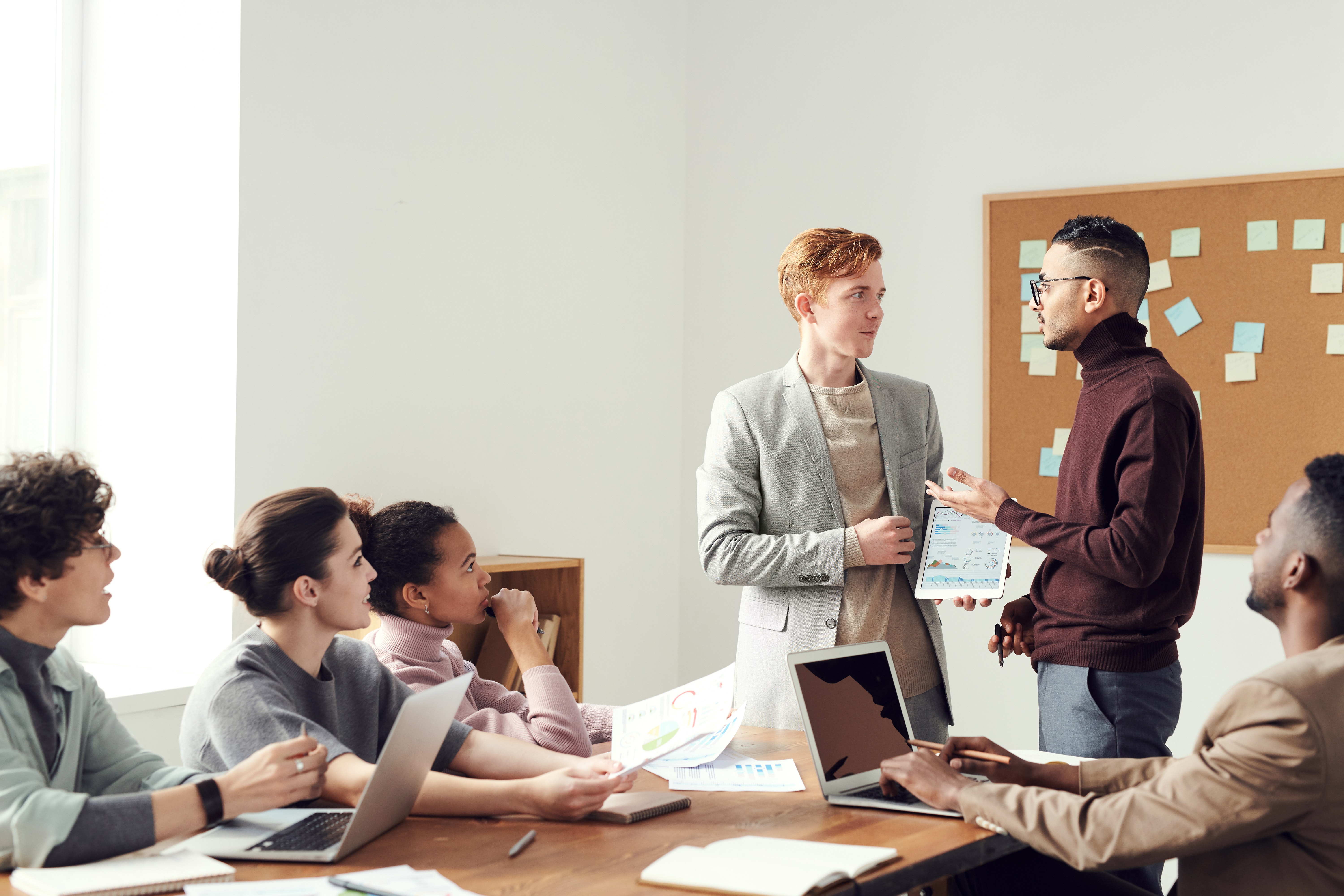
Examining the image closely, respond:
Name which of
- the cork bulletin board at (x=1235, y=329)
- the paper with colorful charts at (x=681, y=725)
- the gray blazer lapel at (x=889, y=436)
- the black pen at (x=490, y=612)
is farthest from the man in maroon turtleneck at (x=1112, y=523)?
the cork bulletin board at (x=1235, y=329)

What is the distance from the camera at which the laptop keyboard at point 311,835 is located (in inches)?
52.6

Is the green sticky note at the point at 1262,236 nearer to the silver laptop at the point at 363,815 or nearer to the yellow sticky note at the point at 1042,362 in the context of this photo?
the yellow sticky note at the point at 1042,362

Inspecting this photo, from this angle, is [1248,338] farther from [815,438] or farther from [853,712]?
[853,712]

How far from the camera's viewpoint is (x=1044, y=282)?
2168 millimetres

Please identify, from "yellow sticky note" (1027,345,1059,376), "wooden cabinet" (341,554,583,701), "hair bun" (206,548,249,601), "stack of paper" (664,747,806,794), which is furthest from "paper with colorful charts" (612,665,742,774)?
"yellow sticky note" (1027,345,1059,376)

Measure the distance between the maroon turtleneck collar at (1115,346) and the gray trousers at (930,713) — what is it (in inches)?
27.1

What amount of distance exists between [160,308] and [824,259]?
159 cm

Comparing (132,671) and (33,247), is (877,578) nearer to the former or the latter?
(132,671)

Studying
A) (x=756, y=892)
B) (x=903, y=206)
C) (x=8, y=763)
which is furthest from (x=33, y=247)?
(x=903, y=206)

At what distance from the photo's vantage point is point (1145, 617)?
77.2 inches

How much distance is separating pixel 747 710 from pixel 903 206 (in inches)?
88.4

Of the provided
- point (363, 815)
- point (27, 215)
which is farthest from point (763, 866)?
point (27, 215)

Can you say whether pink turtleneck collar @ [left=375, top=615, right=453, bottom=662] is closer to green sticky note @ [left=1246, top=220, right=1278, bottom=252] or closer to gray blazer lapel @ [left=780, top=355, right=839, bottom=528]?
gray blazer lapel @ [left=780, top=355, right=839, bottom=528]

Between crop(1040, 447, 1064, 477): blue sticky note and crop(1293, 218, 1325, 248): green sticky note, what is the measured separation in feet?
3.04
